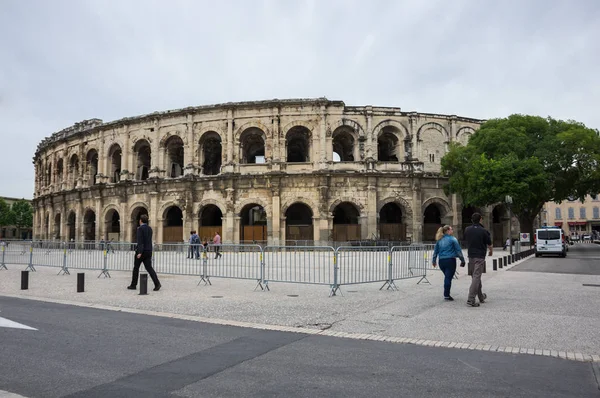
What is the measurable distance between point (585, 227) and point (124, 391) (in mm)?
80230

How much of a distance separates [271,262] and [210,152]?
24.5m

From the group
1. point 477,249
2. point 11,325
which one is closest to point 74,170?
point 11,325

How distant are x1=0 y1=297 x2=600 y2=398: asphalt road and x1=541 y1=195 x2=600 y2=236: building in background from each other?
72.3 meters

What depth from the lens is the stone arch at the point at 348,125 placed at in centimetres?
3059

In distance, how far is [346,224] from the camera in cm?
3072

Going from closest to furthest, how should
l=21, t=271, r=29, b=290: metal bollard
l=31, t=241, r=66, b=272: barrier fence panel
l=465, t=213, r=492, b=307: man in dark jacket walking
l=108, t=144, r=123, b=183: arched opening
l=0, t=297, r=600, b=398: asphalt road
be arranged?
l=0, t=297, r=600, b=398: asphalt road, l=465, t=213, r=492, b=307: man in dark jacket walking, l=21, t=271, r=29, b=290: metal bollard, l=31, t=241, r=66, b=272: barrier fence panel, l=108, t=144, r=123, b=183: arched opening

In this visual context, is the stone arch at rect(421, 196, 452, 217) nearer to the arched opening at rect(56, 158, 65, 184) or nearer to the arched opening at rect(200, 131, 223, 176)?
the arched opening at rect(200, 131, 223, 176)

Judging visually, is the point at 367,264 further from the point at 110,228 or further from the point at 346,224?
the point at 110,228

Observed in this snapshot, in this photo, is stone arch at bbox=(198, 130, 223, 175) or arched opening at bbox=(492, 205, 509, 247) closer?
stone arch at bbox=(198, 130, 223, 175)

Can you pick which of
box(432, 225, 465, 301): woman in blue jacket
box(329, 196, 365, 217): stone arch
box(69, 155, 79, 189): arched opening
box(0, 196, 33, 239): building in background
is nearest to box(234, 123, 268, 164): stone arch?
box(329, 196, 365, 217): stone arch

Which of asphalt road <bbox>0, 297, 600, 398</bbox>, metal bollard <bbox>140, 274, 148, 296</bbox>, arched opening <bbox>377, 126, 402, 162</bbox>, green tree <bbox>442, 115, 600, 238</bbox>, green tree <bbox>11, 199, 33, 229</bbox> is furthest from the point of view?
green tree <bbox>11, 199, 33, 229</bbox>

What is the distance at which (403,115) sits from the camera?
31.7 m

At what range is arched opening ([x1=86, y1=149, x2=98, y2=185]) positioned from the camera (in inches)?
1476

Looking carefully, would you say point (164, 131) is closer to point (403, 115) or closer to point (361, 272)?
point (403, 115)
